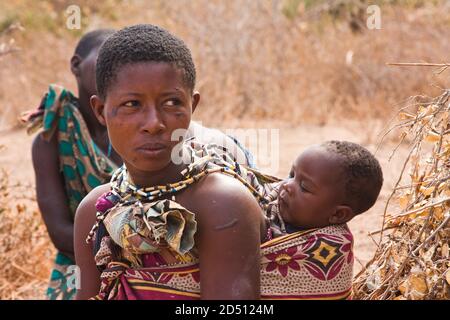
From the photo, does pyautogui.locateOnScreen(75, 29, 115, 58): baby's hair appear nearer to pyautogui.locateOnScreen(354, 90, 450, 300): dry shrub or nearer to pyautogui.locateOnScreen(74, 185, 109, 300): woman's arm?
pyautogui.locateOnScreen(74, 185, 109, 300): woman's arm

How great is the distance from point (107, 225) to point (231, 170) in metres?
0.36

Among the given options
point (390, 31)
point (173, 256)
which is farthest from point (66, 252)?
point (390, 31)

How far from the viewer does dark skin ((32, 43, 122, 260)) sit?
3.65m

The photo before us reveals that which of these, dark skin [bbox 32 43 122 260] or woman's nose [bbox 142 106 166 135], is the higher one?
woman's nose [bbox 142 106 166 135]

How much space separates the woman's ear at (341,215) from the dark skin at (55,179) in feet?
5.47

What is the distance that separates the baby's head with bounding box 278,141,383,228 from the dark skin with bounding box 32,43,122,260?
1.59m

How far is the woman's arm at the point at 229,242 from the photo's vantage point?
199 centimetres

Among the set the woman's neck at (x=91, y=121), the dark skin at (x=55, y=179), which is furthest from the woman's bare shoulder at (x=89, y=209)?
the woman's neck at (x=91, y=121)

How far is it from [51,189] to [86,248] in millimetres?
1434

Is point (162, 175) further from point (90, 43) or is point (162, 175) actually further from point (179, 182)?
point (90, 43)

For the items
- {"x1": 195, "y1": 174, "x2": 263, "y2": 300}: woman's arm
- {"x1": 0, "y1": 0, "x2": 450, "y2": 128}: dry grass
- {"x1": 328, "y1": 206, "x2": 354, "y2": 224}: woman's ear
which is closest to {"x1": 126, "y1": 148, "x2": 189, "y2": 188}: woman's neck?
{"x1": 195, "y1": 174, "x2": 263, "y2": 300}: woman's arm

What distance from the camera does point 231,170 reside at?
7.13 ft
